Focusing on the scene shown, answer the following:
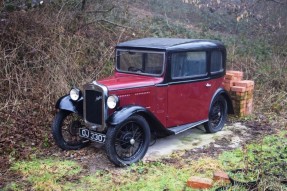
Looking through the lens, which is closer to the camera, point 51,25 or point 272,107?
point 51,25

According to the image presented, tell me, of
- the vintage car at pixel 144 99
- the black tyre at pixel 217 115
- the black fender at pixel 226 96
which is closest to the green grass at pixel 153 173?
the vintage car at pixel 144 99

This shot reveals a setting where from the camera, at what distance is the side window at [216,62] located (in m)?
6.90

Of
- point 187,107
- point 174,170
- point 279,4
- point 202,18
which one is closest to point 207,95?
point 187,107

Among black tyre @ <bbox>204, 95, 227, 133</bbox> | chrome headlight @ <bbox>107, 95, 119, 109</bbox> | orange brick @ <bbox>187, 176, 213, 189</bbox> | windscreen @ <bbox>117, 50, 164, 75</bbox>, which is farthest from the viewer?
black tyre @ <bbox>204, 95, 227, 133</bbox>

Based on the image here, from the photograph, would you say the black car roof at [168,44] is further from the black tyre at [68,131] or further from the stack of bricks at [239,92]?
the black tyre at [68,131]

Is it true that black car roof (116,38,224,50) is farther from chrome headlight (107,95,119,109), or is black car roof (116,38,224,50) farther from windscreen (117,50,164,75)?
chrome headlight (107,95,119,109)

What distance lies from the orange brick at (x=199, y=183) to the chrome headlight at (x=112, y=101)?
1518 millimetres

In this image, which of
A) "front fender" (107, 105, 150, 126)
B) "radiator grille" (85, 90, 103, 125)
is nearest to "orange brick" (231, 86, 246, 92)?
"front fender" (107, 105, 150, 126)

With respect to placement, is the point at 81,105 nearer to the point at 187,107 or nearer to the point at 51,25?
the point at 187,107

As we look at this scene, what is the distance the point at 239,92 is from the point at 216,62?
119 cm

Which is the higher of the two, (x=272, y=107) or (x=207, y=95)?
(x=207, y=95)

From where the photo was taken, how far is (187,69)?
20.9 feet

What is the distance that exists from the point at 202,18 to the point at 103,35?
25.7ft

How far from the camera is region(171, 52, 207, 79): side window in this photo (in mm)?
6094
